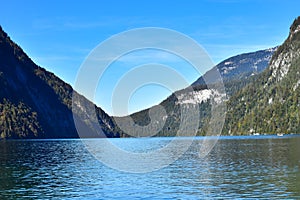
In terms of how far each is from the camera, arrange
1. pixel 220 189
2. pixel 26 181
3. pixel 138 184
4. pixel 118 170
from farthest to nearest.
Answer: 1. pixel 118 170
2. pixel 26 181
3. pixel 138 184
4. pixel 220 189

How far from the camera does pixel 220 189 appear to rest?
49.3 meters

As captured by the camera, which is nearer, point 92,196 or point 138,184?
point 92,196

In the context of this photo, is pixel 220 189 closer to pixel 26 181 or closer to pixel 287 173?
pixel 287 173

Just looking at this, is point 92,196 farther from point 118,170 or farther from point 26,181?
point 118,170

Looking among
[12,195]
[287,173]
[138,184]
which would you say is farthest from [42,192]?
[287,173]

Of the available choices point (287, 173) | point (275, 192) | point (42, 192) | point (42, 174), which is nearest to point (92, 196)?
point (42, 192)

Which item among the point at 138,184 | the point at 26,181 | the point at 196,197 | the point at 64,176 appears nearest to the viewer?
the point at 196,197

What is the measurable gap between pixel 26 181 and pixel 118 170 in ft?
55.1

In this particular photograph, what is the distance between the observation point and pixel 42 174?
221 ft

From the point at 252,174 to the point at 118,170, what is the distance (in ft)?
69.1

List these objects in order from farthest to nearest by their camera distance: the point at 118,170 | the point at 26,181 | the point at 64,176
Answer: the point at 118,170
the point at 64,176
the point at 26,181

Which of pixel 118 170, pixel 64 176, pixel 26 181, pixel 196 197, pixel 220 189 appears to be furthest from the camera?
pixel 118 170

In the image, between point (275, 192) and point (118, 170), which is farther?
point (118, 170)

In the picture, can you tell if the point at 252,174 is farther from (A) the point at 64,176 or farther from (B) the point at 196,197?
(A) the point at 64,176
